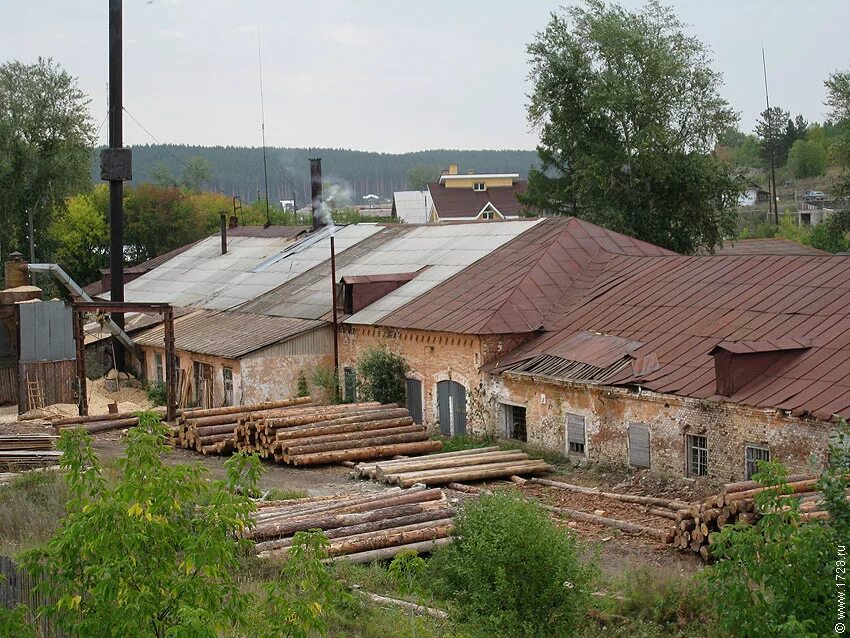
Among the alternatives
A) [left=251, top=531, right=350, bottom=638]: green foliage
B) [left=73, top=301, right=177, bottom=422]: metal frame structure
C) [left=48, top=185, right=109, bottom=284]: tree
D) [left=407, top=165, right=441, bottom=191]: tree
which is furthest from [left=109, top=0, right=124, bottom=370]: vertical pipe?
[left=407, top=165, right=441, bottom=191]: tree

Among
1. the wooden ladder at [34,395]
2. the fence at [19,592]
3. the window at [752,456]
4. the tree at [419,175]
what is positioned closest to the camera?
the fence at [19,592]

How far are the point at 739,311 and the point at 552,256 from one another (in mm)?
7141

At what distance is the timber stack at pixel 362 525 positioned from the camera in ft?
49.6

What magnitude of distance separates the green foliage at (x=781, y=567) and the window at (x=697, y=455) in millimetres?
9589

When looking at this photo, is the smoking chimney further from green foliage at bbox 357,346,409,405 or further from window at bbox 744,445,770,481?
window at bbox 744,445,770,481

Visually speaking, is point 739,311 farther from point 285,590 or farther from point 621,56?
point 621,56

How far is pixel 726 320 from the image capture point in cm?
2244

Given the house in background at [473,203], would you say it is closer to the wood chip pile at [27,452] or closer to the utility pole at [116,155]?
the utility pole at [116,155]

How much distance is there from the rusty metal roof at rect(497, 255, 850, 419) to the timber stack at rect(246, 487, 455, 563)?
20.0 ft

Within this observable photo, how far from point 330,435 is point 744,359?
353 inches

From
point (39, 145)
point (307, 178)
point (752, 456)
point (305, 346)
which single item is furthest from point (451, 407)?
point (307, 178)

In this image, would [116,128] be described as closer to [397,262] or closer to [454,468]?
[397,262]

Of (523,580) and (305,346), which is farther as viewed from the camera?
(305,346)

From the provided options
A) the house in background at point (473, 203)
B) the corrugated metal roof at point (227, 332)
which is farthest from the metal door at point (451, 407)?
the house in background at point (473, 203)
